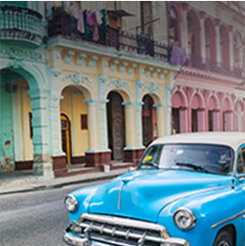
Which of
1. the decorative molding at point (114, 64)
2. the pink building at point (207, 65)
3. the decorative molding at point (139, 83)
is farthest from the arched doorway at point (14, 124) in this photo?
the pink building at point (207, 65)

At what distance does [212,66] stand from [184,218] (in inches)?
812

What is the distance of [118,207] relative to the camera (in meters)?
3.49

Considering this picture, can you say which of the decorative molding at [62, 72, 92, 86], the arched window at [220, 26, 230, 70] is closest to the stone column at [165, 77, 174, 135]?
the decorative molding at [62, 72, 92, 86]

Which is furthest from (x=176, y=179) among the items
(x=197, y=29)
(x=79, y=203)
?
(x=197, y=29)

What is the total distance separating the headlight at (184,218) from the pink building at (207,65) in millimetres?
15567

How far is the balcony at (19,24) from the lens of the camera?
1080 centimetres

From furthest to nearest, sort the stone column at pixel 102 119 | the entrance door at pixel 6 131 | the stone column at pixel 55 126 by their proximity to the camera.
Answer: the stone column at pixel 102 119 < the entrance door at pixel 6 131 < the stone column at pixel 55 126

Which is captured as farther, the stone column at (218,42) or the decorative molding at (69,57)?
the stone column at (218,42)

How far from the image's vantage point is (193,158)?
14.2ft

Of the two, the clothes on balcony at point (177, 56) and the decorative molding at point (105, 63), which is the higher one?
the clothes on balcony at point (177, 56)

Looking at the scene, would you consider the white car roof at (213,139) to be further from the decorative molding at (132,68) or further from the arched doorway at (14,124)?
the decorative molding at (132,68)

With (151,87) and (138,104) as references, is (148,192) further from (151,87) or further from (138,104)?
(151,87)

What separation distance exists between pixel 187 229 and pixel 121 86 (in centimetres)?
1305

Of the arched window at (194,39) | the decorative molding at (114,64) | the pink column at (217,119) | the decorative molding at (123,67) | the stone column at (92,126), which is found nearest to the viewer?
the stone column at (92,126)
